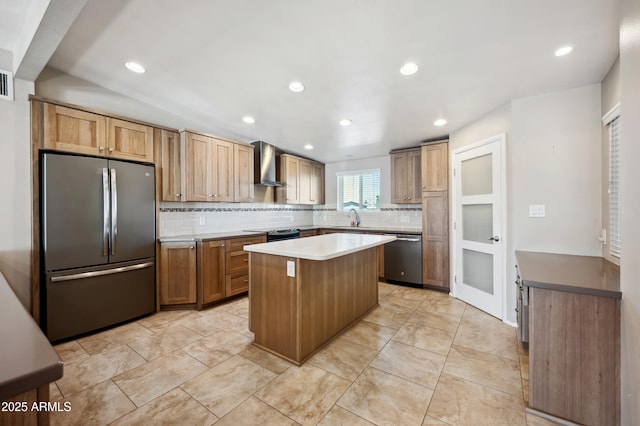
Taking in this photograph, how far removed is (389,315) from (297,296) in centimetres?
158

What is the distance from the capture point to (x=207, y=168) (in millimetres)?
3711

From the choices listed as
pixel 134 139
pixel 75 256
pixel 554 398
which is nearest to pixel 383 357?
pixel 554 398

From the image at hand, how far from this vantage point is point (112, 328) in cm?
283

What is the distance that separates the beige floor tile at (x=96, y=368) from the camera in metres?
1.93

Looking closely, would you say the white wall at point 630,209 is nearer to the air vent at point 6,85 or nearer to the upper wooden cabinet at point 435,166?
the upper wooden cabinet at point 435,166

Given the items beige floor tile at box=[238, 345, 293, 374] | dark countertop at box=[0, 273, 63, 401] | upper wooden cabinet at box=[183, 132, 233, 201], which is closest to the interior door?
beige floor tile at box=[238, 345, 293, 374]

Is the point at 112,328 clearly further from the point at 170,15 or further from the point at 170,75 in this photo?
the point at 170,15

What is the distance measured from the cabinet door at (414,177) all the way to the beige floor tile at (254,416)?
3891mm

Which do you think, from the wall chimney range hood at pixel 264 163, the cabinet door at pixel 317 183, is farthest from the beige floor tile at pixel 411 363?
the cabinet door at pixel 317 183

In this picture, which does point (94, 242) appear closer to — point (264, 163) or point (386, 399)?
point (264, 163)

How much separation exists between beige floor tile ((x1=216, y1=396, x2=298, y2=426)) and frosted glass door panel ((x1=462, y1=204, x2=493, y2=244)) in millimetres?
3012

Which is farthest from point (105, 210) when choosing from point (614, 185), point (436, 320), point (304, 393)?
point (614, 185)

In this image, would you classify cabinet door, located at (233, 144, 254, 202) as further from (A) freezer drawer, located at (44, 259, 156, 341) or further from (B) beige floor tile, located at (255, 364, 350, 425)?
(B) beige floor tile, located at (255, 364, 350, 425)

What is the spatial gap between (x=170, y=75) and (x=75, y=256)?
6.54 ft
